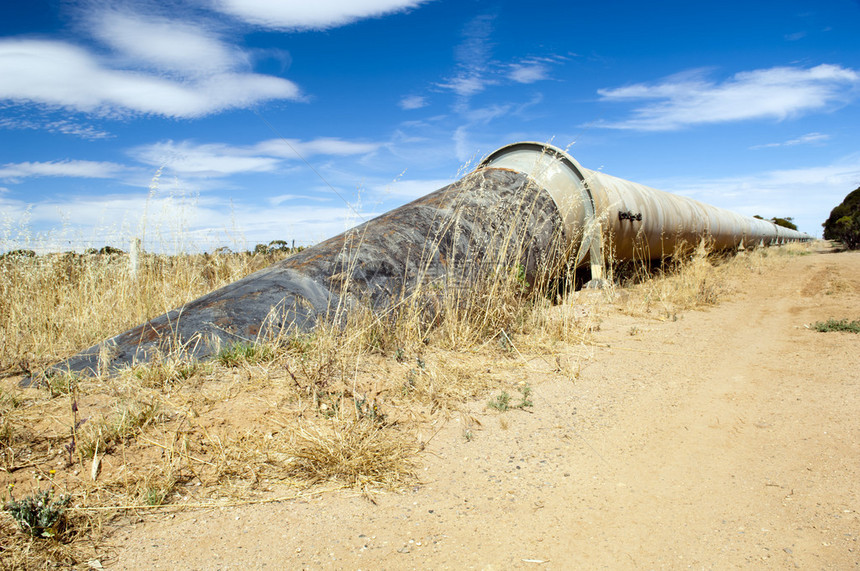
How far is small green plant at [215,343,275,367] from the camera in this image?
2.95 m

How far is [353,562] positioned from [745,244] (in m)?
18.6

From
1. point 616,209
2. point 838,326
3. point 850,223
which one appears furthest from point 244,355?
point 850,223

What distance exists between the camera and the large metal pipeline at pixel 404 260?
3.13 m

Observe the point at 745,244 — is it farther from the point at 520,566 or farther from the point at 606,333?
the point at 520,566

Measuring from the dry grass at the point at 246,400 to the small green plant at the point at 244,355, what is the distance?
1 centimetres

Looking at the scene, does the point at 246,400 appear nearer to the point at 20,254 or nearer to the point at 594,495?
the point at 594,495

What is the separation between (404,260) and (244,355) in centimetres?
152

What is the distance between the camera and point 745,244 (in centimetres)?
1642

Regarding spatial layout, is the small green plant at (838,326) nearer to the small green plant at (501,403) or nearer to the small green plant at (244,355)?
the small green plant at (501,403)

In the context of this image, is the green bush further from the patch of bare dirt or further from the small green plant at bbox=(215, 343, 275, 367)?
the small green plant at bbox=(215, 343, 275, 367)

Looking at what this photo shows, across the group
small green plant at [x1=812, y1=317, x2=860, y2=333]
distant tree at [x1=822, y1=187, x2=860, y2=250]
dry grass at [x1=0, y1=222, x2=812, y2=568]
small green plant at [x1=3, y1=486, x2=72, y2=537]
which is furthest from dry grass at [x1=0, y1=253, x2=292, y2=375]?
distant tree at [x1=822, y1=187, x2=860, y2=250]

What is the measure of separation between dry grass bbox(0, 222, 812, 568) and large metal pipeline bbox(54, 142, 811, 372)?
17 centimetres

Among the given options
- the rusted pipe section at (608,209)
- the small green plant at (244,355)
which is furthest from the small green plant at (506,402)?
the rusted pipe section at (608,209)

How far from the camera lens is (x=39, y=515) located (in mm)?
1588
